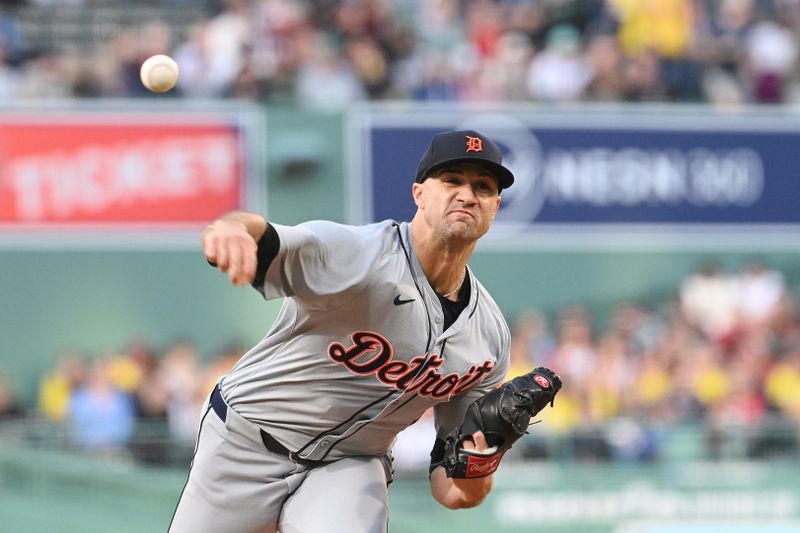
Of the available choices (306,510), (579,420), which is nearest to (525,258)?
(579,420)

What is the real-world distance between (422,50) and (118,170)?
11.4 feet

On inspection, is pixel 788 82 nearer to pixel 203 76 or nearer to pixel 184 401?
pixel 203 76

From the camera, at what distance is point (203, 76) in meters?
14.3

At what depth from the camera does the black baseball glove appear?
5.39 metres

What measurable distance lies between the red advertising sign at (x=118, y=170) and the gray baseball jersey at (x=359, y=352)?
896 centimetres

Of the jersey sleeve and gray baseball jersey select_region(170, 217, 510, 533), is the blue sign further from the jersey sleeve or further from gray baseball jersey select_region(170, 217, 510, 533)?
the jersey sleeve

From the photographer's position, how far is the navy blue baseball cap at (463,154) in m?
5.14

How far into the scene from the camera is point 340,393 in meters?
5.38

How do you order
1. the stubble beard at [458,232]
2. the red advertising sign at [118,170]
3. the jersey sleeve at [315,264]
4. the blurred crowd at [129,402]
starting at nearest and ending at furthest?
1. the jersey sleeve at [315,264]
2. the stubble beard at [458,232]
3. the blurred crowd at [129,402]
4. the red advertising sign at [118,170]

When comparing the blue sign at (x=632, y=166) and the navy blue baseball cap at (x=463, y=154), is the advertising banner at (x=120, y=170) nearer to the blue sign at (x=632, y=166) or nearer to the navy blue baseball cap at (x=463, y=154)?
the blue sign at (x=632, y=166)

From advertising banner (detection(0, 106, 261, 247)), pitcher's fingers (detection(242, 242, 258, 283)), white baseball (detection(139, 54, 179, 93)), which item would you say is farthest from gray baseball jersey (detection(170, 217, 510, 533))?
advertising banner (detection(0, 106, 261, 247))

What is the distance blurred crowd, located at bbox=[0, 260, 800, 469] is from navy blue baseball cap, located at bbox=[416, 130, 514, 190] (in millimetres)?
6439

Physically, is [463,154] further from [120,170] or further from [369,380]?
[120,170]

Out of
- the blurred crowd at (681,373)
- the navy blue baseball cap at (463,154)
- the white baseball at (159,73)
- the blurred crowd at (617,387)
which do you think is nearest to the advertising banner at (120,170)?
the blurred crowd at (617,387)
